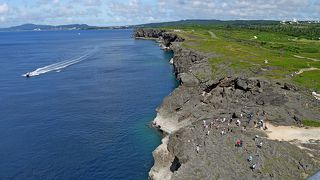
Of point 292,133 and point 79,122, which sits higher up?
point 292,133

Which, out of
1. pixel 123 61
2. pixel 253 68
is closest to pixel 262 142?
pixel 253 68

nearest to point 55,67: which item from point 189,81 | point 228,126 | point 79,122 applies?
point 79,122

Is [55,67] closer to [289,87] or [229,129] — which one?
[289,87]

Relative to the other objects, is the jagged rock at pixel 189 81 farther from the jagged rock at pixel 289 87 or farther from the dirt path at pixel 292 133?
the dirt path at pixel 292 133

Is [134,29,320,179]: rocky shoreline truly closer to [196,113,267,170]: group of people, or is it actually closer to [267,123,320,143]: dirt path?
[196,113,267,170]: group of people

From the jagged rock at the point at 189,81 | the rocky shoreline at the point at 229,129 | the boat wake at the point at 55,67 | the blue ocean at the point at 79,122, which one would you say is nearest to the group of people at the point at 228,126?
the rocky shoreline at the point at 229,129

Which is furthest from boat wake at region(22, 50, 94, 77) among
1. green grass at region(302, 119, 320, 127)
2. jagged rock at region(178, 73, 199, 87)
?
green grass at region(302, 119, 320, 127)
